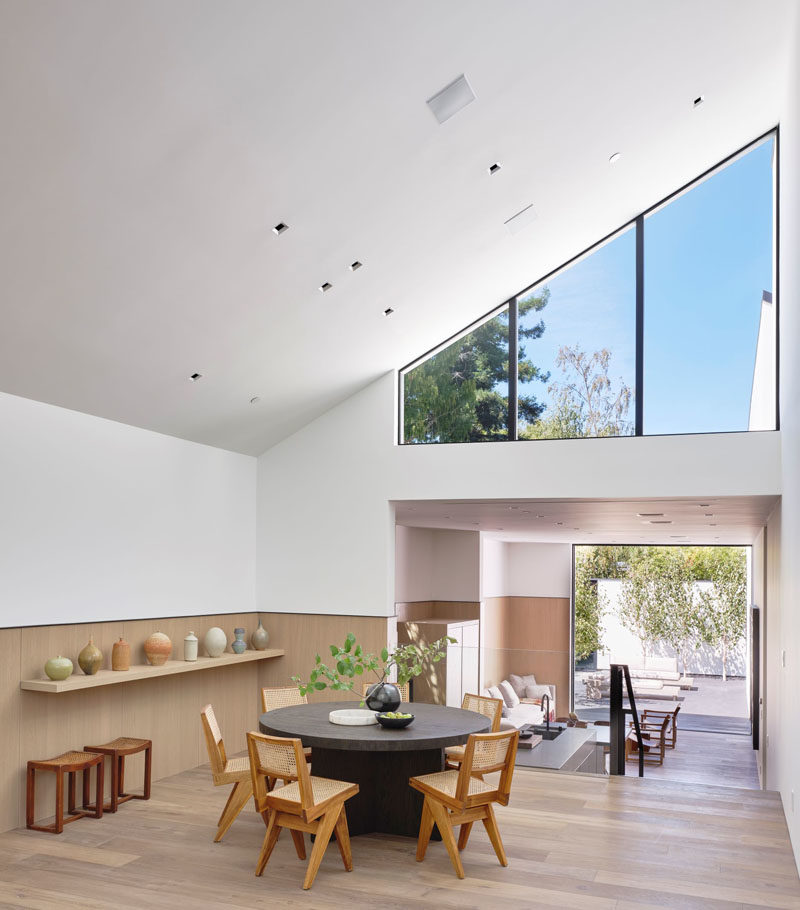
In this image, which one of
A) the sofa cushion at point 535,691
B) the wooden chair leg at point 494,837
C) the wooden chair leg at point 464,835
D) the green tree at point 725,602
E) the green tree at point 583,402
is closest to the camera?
the wooden chair leg at point 494,837

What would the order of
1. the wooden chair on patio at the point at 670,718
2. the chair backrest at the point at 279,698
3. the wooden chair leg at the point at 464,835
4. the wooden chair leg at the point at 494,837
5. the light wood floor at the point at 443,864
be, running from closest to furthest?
the light wood floor at the point at 443,864 → the wooden chair leg at the point at 494,837 → the wooden chair leg at the point at 464,835 → the chair backrest at the point at 279,698 → the wooden chair on patio at the point at 670,718

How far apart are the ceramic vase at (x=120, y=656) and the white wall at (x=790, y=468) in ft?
14.5

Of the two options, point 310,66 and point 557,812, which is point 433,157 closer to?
point 310,66

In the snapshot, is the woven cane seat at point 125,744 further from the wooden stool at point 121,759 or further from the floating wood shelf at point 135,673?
the floating wood shelf at point 135,673

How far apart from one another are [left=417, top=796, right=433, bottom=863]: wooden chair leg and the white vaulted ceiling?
3.26 meters

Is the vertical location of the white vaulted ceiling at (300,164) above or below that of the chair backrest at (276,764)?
above

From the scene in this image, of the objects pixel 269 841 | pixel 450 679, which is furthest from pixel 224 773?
pixel 450 679

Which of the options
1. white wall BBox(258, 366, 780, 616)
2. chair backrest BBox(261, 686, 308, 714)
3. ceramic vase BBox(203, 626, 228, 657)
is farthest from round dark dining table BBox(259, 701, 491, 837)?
white wall BBox(258, 366, 780, 616)

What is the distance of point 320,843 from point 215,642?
2.92 metres

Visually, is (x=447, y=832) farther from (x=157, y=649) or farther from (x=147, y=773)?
(x=157, y=649)

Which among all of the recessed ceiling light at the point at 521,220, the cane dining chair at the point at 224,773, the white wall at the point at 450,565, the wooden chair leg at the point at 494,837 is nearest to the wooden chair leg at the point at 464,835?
the wooden chair leg at the point at 494,837

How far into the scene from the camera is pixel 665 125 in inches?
240

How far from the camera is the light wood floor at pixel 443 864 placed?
450cm

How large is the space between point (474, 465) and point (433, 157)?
3.19 meters
